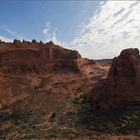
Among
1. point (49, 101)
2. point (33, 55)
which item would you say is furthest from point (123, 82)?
point (33, 55)

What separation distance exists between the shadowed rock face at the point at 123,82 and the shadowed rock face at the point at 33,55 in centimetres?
5909

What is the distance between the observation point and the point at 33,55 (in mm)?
114875

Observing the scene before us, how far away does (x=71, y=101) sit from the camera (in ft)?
204

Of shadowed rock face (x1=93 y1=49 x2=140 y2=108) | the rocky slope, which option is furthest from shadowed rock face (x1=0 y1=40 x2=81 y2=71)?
shadowed rock face (x1=93 y1=49 x2=140 y2=108)

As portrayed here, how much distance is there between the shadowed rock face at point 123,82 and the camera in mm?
50469

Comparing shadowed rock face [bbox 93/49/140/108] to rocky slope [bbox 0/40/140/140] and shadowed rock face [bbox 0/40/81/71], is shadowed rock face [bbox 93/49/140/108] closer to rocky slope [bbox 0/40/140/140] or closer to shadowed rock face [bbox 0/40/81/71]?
rocky slope [bbox 0/40/140/140]

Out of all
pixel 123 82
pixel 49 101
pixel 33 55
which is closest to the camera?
pixel 123 82

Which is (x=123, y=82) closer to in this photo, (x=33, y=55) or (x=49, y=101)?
(x=49, y=101)

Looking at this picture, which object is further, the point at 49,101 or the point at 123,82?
the point at 49,101

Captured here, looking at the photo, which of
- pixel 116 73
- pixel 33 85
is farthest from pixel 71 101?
pixel 33 85

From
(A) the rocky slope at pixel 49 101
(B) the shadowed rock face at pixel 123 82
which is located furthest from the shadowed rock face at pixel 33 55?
(B) the shadowed rock face at pixel 123 82

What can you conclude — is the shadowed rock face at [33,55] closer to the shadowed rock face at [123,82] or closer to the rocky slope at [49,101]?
the rocky slope at [49,101]

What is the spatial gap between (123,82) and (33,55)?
6676cm

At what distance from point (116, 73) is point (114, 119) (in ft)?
23.1
